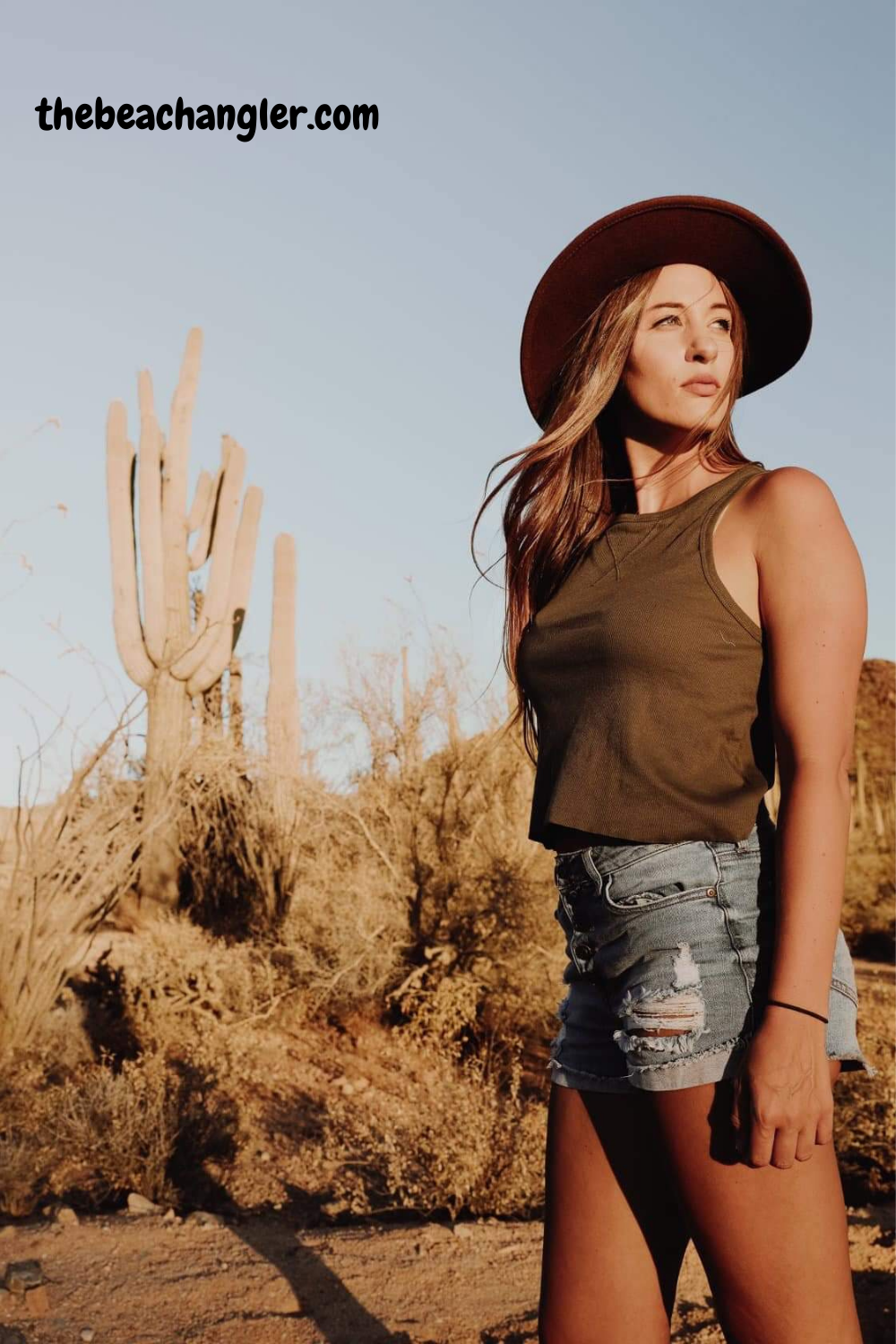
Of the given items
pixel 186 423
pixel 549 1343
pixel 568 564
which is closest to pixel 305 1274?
pixel 549 1343

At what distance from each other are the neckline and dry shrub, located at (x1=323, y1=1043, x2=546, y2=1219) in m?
4.07

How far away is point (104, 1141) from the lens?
570 centimetres

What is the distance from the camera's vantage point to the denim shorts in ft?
4.65

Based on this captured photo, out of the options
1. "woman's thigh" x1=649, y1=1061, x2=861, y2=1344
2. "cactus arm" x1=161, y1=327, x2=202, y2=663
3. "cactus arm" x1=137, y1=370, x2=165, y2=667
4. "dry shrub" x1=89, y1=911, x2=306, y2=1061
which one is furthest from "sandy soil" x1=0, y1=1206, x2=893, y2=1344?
"cactus arm" x1=161, y1=327, x2=202, y2=663

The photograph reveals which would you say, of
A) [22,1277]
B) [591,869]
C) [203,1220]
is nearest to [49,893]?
[203,1220]

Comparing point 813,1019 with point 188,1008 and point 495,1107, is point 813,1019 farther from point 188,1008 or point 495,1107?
point 188,1008

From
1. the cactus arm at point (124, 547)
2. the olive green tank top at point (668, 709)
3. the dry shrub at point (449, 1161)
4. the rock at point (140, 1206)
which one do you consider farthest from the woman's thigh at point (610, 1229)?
the cactus arm at point (124, 547)

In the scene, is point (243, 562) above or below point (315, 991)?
above

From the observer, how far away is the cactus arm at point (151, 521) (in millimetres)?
12531

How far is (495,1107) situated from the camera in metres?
5.71

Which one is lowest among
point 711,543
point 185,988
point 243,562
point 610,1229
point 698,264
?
point 185,988

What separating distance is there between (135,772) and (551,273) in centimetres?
843

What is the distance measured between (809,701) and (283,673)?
12369 mm

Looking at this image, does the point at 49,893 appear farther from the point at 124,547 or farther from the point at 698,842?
the point at 698,842
